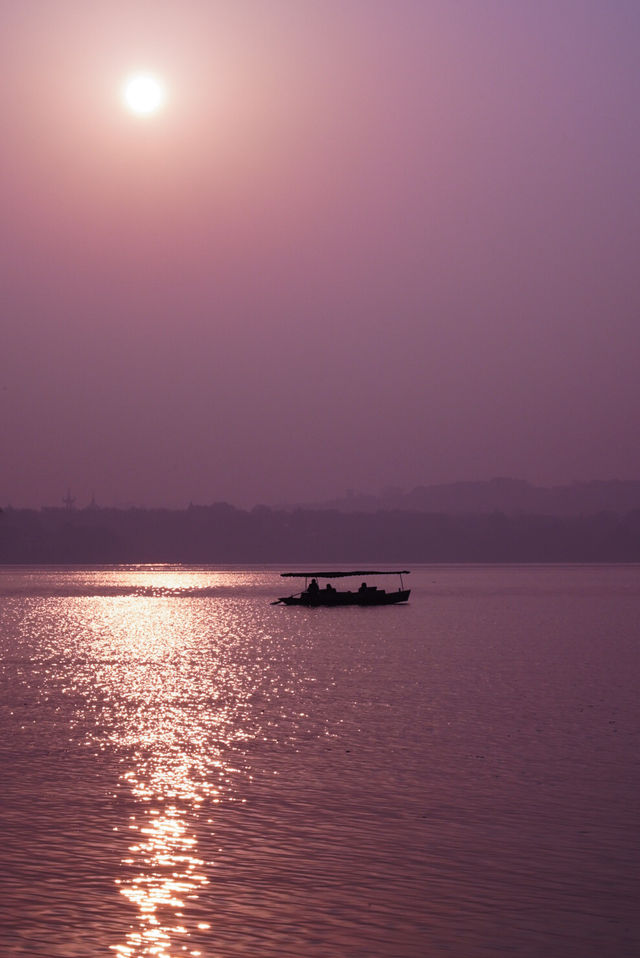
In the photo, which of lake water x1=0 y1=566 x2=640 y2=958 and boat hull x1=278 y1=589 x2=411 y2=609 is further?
boat hull x1=278 y1=589 x2=411 y2=609

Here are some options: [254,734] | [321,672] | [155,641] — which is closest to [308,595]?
[155,641]

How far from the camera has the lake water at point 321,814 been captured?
2016 cm

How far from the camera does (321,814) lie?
1137 inches

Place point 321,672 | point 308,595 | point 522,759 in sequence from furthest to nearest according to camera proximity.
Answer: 1. point 308,595
2. point 321,672
3. point 522,759

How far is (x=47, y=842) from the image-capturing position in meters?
25.9

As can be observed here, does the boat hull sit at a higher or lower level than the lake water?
higher

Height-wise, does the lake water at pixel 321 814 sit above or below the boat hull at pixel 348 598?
below

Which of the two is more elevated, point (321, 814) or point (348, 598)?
point (348, 598)

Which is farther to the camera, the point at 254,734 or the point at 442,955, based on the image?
the point at 254,734

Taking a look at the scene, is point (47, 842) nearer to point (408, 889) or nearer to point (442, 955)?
point (408, 889)

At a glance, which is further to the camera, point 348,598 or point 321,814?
point 348,598

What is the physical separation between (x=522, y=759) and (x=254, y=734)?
1028 centimetres

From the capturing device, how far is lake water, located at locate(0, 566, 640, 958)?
794 inches

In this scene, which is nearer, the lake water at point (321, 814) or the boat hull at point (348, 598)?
the lake water at point (321, 814)
